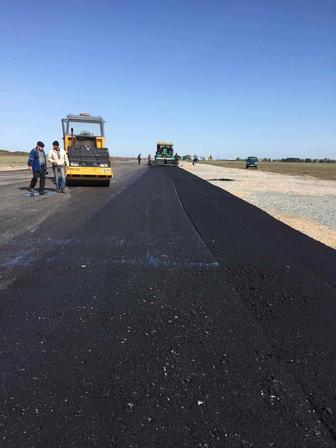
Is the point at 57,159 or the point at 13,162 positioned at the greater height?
the point at 57,159

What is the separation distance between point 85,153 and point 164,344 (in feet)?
53.9

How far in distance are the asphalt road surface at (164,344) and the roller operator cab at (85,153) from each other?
11.4 m

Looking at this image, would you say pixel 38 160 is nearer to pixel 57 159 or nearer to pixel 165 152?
pixel 57 159

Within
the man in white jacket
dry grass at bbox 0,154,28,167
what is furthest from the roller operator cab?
dry grass at bbox 0,154,28,167

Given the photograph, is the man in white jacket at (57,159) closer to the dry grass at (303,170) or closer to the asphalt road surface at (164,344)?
the asphalt road surface at (164,344)

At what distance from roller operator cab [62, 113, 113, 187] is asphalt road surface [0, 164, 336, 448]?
11.4m

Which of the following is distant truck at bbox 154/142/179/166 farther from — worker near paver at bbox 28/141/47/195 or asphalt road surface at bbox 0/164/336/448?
asphalt road surface at bbox 0/164/336/448

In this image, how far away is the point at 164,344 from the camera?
3807mm

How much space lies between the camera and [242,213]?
42.2 feet

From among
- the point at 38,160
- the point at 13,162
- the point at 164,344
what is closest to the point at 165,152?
the point at 13,162

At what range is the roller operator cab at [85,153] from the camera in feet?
62.6

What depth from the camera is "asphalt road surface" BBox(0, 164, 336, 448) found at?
269 cm

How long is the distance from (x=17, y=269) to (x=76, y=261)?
0.87 m

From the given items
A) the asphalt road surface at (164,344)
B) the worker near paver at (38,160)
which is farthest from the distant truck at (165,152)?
the asphalt road surface at (164,344)
